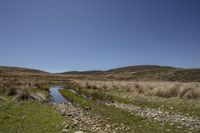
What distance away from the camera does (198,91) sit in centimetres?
2008

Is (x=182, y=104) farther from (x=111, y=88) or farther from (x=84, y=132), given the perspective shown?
(x=111, y=88)

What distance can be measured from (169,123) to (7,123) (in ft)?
30.1

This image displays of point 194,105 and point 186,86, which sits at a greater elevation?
point 186,86

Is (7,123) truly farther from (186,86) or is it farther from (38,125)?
(186,86)

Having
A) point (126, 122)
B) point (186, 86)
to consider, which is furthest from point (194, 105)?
point (126, 122)

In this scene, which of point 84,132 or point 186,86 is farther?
point 186,86

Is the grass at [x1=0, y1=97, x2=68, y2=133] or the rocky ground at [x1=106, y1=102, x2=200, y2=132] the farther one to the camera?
the rocky ground at [x1=106, y1=102, x2=200, y2=132]

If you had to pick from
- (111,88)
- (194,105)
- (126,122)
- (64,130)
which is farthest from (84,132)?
(111,88)

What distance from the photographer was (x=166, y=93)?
22.8 metres

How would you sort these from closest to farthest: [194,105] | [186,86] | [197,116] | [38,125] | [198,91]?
[38,125] → [197,116] → [194,105] → [198,91] → [186,86]

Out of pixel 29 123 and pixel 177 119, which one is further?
pixel 177 119

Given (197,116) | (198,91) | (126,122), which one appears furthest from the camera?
(198,91)

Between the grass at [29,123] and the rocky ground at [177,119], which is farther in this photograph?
the rocky ground at [177,119]

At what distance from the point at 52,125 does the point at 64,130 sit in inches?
54.2
